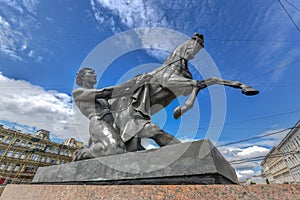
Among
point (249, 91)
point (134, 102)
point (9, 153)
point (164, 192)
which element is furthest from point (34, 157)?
point (249, 91)

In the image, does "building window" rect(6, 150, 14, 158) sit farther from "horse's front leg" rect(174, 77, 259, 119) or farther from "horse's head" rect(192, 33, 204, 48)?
"horse's head" rect(192, 33, 204, 48)

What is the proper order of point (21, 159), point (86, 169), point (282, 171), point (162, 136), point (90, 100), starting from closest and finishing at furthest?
1. point (86, 169)
2. point (162, 136)
3. point (90, 100)
4. point (21, 159)
5. point (282, 171)

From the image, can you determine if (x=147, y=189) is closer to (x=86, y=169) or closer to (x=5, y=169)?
(x=86, y=169)

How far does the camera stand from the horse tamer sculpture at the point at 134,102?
1.89 metres

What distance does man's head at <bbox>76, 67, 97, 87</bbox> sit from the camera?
2.68m

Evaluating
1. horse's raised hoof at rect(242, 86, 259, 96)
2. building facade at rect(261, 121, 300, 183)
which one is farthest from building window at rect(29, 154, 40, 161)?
building facade at rect(261, 121, 300, 183)

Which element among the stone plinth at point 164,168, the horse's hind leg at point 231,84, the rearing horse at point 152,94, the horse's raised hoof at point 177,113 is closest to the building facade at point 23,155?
the rearing horse at point 152,94

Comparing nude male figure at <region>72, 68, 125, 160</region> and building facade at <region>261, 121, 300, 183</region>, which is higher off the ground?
building facade at <region>261, 121, 300, 183</region>

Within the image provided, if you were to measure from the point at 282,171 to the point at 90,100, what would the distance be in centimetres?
5300

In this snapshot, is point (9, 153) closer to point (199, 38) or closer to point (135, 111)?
point (135, 111)

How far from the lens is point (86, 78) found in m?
2.68

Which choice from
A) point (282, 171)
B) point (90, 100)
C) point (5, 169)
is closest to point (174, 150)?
point (90, 100)

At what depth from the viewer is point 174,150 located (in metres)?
1.27

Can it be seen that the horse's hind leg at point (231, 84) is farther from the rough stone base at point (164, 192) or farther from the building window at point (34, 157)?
the building window at point (34, 157)
